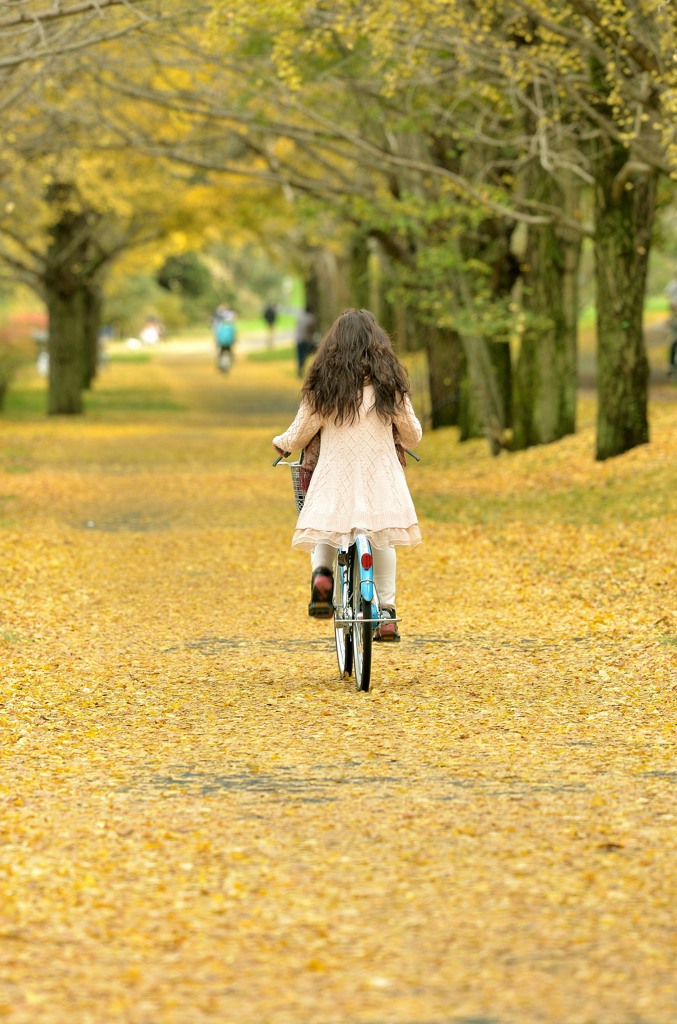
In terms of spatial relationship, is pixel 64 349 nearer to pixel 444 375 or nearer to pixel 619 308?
pixel 444 375

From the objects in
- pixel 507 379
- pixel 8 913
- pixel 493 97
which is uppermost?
pixel 493 97

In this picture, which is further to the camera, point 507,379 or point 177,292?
point 177,292

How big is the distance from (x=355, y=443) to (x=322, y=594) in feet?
2.55

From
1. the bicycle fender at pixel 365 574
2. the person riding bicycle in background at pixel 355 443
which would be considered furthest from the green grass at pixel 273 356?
the bicycle fender at pixel 365 574

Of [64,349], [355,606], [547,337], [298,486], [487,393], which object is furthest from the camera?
[64,349]

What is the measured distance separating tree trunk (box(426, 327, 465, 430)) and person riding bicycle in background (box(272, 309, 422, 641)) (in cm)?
1717

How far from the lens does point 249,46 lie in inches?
806

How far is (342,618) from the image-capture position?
8.38 meters

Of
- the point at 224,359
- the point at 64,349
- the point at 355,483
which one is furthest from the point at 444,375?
the point at 224,359

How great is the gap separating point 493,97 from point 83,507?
6.20 metres

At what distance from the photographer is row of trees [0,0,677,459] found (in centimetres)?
1631

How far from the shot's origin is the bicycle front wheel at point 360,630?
318 inches

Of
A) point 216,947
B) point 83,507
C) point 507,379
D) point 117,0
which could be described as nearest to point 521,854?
point 216,947

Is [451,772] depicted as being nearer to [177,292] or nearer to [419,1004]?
[419,1004]
